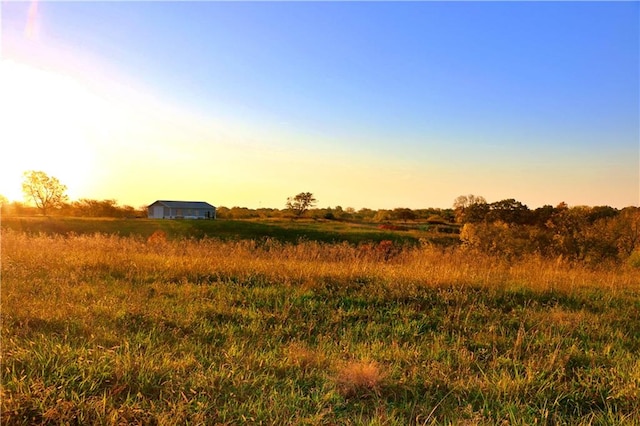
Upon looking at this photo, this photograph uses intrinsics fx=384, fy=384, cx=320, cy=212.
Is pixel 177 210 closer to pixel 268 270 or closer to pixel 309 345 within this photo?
pixel 268 270

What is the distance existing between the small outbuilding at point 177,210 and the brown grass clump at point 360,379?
285 ft

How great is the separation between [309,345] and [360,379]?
1028 mm

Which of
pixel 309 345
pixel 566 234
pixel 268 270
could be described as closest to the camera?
pixel 309 345

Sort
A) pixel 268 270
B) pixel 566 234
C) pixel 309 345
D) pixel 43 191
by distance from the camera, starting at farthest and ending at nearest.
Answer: pixel 43 191, pixel 566 234, pixel 268 270, pixel 309 345

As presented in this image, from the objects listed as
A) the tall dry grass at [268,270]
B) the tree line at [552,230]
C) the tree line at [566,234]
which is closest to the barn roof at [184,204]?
the tree line at [552,230]

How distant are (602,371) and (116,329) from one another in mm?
4991

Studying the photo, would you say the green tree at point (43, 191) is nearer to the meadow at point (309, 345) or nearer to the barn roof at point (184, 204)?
the barn roof at point (184, 204)

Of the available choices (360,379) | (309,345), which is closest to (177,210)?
(309,345)

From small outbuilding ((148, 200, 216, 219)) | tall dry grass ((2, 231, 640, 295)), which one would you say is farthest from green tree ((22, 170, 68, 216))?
tall dry grass ((2, 231, 640, 295))

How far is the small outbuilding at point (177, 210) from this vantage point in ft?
284

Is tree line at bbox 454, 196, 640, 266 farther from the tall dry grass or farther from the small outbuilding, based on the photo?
the small outbuilding

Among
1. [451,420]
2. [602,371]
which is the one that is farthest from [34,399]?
[602,371]

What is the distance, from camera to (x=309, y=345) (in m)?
Answer: 4.21

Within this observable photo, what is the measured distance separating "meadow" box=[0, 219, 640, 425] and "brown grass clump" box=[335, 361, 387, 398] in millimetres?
12
